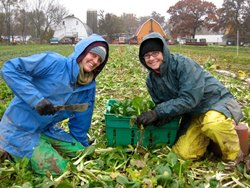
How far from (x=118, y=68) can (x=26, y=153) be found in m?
8.98

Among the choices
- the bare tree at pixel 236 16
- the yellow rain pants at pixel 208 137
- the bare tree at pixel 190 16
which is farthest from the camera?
the bare tree at pixel 190 16

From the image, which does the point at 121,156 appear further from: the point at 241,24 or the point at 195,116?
the point at 241,24

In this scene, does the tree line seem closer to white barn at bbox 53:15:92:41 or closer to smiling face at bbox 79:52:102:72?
white barn at bbox 53:15:92:41

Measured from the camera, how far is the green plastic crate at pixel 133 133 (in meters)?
3.91

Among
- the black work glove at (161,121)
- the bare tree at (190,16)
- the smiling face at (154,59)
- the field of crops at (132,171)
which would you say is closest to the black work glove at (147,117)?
the black work glove at (161,121)

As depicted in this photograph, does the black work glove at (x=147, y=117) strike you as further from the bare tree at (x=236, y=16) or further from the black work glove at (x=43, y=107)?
the bare tree at (x=236, y=16)

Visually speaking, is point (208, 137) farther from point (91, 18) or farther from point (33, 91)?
point (91, 18)

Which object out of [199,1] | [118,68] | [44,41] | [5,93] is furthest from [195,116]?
[199,1]

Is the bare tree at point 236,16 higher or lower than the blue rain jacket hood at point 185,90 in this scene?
higher

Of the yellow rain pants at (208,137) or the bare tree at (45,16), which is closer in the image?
the yellow rain pants at (208,137)

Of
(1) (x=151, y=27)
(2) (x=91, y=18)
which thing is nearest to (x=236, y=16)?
(2) (x=91, y=18)

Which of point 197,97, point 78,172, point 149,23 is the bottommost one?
point 78,172

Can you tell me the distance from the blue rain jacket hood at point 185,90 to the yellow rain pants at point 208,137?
0.12 m

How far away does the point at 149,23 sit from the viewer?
18328 millimetres
